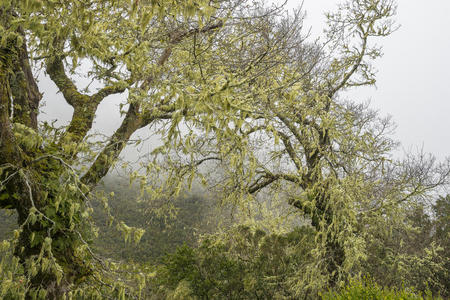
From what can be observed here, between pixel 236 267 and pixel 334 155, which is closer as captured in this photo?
pixel 334 155

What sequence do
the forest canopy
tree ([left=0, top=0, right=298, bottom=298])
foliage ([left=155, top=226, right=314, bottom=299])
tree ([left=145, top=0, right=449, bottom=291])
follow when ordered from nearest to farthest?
tree ([left=0, top=0, right=298, bottom=298])
the forest canopy
tree ([left=145, top=0, right=449, bottom=291])
foliage ([left=155, top=226, right=314, bottom=299])

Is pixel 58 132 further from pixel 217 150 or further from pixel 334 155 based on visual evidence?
pixel 334 155

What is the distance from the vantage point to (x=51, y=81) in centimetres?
525

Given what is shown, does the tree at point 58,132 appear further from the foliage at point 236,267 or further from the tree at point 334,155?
the foliage at point 236,267

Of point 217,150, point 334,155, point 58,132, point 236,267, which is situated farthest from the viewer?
point 236,267

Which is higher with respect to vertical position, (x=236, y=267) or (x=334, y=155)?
(x=334, y=155)

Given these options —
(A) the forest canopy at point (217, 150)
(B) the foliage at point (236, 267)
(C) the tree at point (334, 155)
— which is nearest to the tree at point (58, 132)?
(A) the forest canopy at point (217, 150)

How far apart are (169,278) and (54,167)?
13.0 feet

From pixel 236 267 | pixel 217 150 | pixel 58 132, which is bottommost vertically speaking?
pixel 236 267

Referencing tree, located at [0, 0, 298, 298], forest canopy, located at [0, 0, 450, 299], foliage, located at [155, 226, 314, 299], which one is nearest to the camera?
tree, located at [0, 0, 298, 298]

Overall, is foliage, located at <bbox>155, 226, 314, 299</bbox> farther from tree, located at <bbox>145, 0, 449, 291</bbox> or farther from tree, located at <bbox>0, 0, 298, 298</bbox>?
tree, located at <bbox>0, 0, 298, 298</bbox>

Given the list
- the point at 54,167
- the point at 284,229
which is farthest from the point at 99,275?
the point at 284,229

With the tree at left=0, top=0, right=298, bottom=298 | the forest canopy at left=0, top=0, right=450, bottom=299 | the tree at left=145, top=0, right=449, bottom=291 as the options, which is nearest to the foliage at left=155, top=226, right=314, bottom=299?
the forest canopy at left=0, top=0, right=450, bottom=299

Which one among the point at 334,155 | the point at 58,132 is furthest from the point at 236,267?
the point at 58,132
